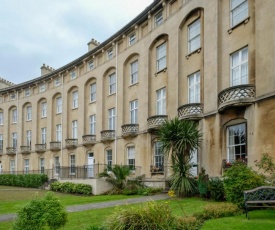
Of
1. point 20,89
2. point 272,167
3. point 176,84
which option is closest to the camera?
point 272,167

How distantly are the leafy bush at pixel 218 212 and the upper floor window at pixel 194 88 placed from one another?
9.93 m

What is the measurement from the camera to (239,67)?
17.5 meters

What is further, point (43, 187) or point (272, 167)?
point (43, 187)

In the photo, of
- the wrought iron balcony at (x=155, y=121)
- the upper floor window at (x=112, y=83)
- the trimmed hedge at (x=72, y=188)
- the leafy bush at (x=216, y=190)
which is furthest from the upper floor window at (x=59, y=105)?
the leafy bush at (x=216, y=190)

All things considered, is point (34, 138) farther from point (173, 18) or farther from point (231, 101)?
point (231, 101)

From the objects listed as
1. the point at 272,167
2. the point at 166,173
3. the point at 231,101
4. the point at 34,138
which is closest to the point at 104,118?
the point at 166,173

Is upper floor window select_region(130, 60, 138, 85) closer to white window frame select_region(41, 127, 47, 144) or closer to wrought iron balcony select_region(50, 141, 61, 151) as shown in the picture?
wrought iron balcony select_region(50, 141, 61, 151)

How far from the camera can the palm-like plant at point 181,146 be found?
1747 cm

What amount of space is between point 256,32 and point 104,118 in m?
18.6

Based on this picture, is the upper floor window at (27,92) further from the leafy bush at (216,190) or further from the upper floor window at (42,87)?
the leafy bush at (216,190)

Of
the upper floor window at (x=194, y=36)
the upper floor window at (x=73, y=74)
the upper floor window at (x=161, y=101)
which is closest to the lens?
the upper floor window at (x=194, y=36)

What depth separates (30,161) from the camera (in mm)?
41562

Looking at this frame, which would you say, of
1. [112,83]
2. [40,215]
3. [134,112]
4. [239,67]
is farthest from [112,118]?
[40,215]

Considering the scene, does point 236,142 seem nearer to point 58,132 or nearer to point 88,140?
point 88,140
